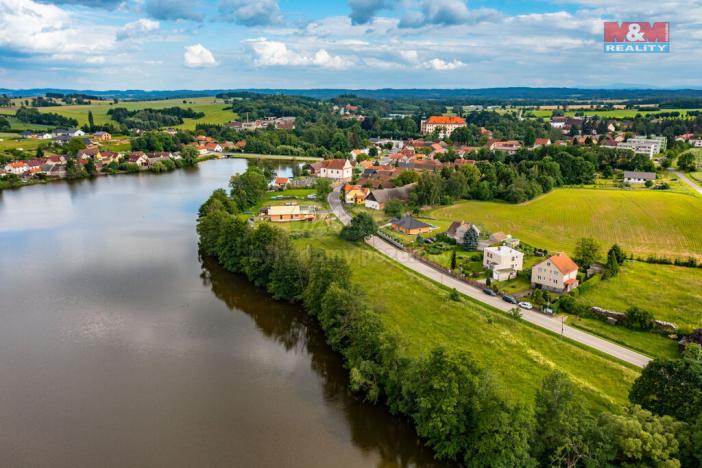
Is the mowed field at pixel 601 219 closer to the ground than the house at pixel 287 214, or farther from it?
closer to the ground

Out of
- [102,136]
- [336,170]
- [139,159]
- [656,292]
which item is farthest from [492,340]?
[102,136]

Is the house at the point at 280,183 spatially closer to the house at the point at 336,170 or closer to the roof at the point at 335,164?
the house at the point at 336,170

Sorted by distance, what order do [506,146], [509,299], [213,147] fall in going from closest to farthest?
[509,299] < [506,146] < [213,147]

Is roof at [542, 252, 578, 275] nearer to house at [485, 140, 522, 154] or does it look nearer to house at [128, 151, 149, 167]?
house at [485, 140, 522, 154]

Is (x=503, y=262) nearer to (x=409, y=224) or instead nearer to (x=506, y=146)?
(x=409, y=224)

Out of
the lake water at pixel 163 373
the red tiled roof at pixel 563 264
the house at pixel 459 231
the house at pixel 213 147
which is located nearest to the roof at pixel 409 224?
the house at pixel 459 231

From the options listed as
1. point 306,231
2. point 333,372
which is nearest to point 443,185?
point 306,231
